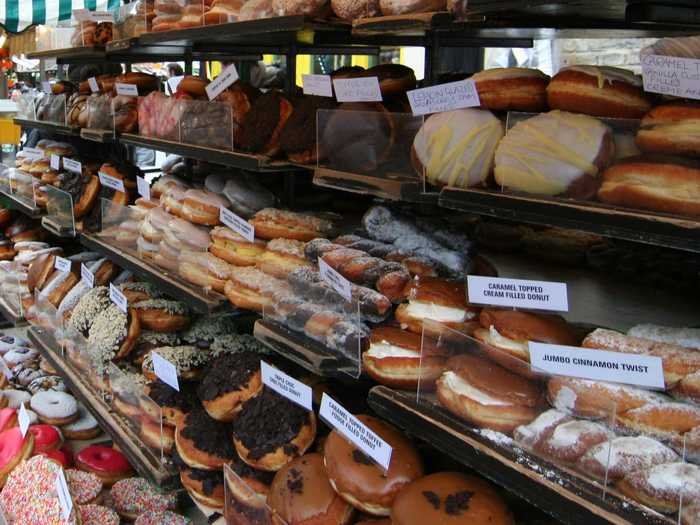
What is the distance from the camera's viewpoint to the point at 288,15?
1.83 m

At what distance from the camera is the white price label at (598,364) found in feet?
3.95

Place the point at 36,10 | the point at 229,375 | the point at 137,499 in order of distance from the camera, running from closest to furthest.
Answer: the point at 229,375 → the point at 137,499 → the point at 36,10

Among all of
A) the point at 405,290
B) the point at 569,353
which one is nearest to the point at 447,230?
the point at 405,290

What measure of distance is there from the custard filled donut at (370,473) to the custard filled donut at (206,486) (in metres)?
0.55

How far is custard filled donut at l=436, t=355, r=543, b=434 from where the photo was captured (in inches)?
51.4

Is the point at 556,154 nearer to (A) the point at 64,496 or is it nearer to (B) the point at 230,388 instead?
(B) the point at 230,388

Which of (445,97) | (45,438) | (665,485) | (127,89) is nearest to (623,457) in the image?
(665,485)

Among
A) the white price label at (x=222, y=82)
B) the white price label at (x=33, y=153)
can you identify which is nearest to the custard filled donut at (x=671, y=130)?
the white price label at (x=222, y=82)

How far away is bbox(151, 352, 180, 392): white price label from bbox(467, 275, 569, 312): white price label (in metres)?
1.25

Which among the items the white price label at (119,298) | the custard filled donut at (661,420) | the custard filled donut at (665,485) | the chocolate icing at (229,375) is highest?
the custard filled donut at (661,420)

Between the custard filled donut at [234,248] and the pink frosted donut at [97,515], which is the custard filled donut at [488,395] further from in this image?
the pink frosted donut at [97,515]

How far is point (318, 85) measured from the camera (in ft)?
6.75

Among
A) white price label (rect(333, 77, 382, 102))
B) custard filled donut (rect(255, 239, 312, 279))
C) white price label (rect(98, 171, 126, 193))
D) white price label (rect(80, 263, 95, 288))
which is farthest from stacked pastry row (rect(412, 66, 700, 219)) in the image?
white price label (rect(98, 171, 126, 193))

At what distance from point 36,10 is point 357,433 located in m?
4.75
